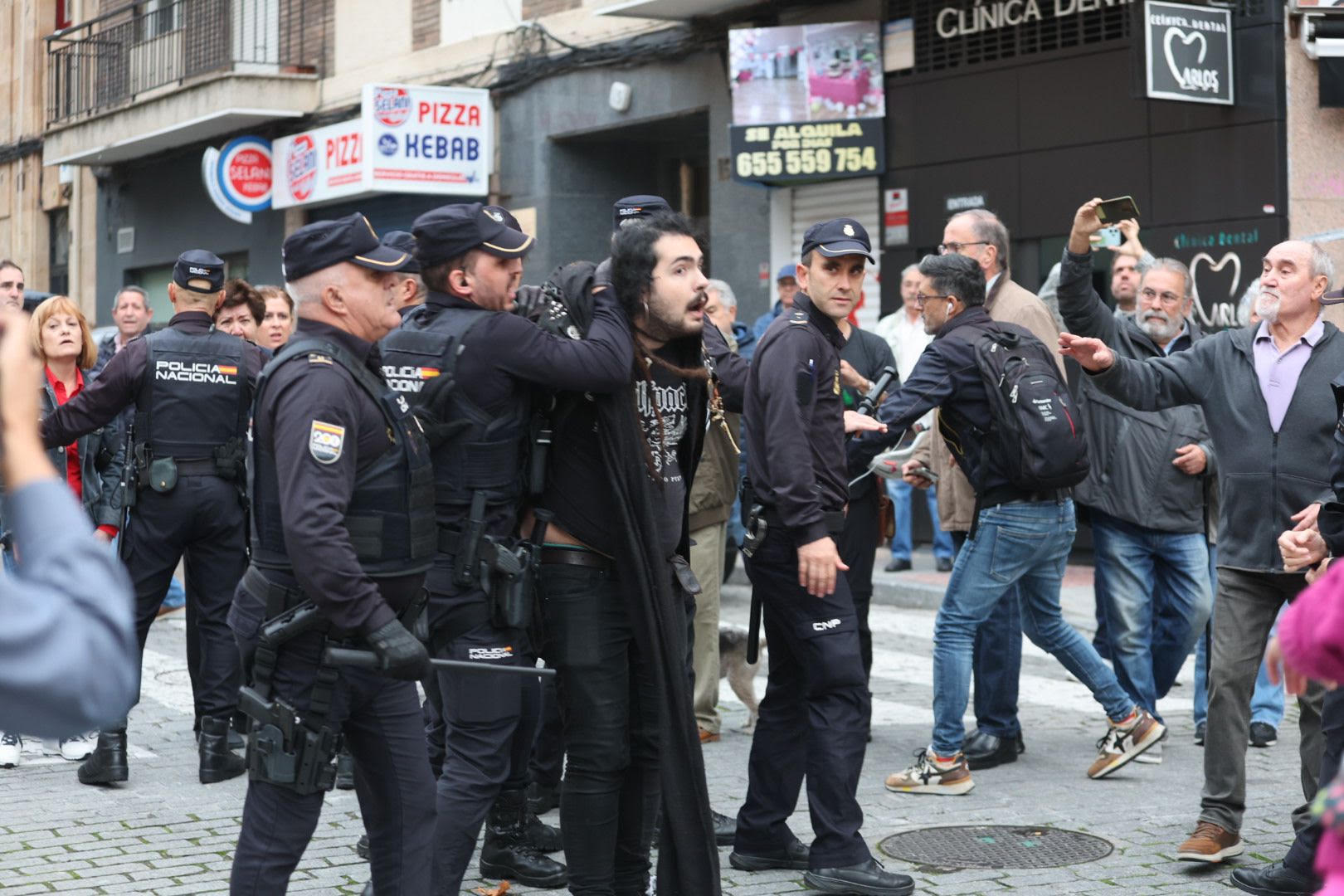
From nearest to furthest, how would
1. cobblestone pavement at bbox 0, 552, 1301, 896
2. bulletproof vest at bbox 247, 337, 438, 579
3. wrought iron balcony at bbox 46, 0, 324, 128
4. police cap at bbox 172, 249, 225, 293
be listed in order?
bulletproof vest at bbox 247, 337, 438, 579, cobblestone pavement at bbox 0, 552, 1301, 896, police cap at bbox 172, 249, 225, 293, wrought iron balcony at bbox 46, 0, 324, 128

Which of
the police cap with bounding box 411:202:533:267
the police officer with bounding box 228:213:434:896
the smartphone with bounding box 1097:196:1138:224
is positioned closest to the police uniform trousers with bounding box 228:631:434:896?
the police officer with bounding box 228:213:434:896

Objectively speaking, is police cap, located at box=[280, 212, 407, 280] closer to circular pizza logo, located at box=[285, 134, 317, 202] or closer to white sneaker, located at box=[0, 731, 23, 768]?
white sneaker, located at box=[0, 731, 23, 768]

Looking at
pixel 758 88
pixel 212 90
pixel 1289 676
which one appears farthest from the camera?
pixel 212 90

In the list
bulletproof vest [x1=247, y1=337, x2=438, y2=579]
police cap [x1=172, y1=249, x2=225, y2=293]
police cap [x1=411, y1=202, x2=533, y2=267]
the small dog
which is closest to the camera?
bulletproof vest [x1=247, y1=337, x2=438, y2=579]

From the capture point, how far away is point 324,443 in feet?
13.2

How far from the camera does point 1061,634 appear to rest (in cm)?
693

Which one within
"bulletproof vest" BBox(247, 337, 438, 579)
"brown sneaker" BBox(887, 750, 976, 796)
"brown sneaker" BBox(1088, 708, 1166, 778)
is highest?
"bulletproof vest" BBox(247, 337, 438, 579)

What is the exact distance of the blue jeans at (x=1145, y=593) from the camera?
7.39 meters

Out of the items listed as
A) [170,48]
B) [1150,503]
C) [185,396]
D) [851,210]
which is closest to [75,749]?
[185,396]

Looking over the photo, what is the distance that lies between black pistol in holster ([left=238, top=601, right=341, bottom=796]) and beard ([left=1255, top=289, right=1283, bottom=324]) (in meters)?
3.34

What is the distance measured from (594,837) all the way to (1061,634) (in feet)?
9.60

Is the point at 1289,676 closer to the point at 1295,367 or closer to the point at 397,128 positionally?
the point at 1295,367

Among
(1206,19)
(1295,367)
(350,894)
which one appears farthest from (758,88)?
(350,894)

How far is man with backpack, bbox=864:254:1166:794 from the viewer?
6.38m
